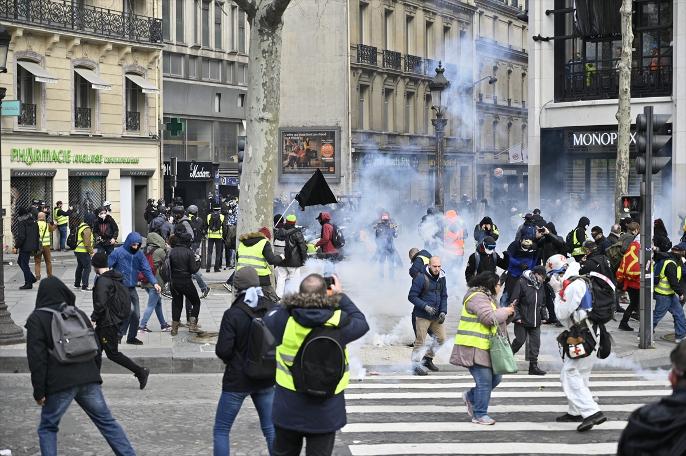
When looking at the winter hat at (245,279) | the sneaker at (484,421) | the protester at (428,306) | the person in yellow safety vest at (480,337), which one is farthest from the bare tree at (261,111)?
the winter hat at (245,279)

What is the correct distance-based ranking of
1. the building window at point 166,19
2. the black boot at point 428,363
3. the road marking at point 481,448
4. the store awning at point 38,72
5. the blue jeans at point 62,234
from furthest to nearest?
the building window at point 166,19 < the store awning at point 38,72 < the blue jeans at point 62,234 < the black boot at point 428,363 < the road marking at point 481,448

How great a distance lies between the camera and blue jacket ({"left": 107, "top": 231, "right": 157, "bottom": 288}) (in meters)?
15.3

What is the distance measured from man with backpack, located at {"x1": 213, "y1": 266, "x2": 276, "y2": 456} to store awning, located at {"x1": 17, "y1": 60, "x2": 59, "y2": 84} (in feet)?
93.3

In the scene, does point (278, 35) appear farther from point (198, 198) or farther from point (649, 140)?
point (198, 198)

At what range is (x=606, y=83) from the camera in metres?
33.7

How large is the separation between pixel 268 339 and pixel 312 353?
1344 mm

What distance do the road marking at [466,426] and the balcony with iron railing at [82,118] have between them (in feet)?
95.3

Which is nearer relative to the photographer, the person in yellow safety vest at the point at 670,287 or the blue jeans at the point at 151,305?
the person in yellow safety vest at the point at 670,287

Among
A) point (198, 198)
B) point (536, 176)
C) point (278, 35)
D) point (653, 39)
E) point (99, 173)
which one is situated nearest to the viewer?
point (278, 35)

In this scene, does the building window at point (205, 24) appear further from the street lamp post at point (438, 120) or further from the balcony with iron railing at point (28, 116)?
the street lamp post at point (438, 120)

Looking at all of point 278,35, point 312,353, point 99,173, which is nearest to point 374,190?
point 99,173

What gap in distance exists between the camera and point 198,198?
158 feet

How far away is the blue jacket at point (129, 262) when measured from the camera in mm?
15328

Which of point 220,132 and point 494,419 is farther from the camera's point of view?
point 220,132
